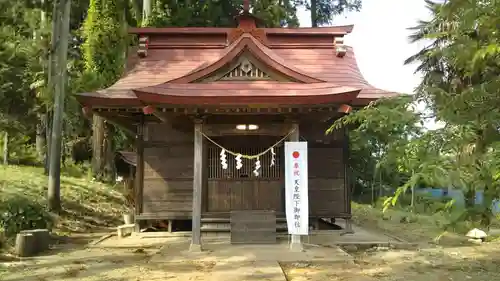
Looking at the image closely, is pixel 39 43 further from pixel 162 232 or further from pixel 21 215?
pixel 162 232

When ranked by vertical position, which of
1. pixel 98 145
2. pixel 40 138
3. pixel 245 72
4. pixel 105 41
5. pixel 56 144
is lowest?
pixel 56 144

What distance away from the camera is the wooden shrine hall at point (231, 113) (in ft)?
27.9

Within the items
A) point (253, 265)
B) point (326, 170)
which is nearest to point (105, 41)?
point (326, 170)

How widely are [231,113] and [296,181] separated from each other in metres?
1.94

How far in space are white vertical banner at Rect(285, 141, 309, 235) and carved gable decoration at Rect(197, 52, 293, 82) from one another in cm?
175

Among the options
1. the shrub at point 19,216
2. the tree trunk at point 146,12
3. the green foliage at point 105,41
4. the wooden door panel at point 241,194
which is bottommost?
the shrub at point 19,216

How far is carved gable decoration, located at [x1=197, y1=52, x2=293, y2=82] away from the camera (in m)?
9.57

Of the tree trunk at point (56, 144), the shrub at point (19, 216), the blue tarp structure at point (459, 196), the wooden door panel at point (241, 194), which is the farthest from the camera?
the tree trunk at point (56, 144)

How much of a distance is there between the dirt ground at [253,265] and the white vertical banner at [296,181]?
2.72ft

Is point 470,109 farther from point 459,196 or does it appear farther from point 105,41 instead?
point 105,41

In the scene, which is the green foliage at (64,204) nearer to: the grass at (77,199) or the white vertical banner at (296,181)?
the grass at (77,199)

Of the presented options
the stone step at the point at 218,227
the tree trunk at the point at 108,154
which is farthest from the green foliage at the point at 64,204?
the stone step at the point at 218,227

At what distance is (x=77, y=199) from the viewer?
15.5 metres

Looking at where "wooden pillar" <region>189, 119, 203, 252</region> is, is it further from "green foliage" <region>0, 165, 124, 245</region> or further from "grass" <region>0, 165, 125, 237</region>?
"grass" <region>0, 165, 125, 237</region>
